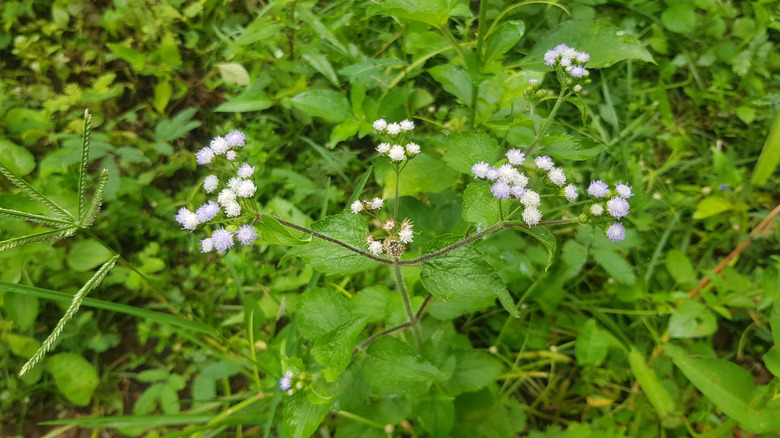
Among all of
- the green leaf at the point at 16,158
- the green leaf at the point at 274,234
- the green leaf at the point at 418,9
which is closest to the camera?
the green leaf at the point at 274,234

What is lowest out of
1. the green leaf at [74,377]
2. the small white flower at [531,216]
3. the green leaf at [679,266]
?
the green leaf at [74,377]

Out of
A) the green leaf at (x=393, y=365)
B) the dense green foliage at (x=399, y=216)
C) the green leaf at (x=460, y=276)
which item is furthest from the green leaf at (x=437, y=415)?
the green leaf at (x=460, y=276)

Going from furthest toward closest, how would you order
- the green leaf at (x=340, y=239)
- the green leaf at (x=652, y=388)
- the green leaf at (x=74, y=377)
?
the green leaf at (x=74, y=377) < the green leaf at (x=652, y=388) < the green leaf at (x=340, y=239)

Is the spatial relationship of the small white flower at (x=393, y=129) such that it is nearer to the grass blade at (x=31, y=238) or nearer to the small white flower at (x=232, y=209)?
the small white flower at (x=232, y=209)

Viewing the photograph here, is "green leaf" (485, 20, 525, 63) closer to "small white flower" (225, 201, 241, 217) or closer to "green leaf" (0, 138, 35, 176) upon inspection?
"small white flower" (225, 201, 241, 217)

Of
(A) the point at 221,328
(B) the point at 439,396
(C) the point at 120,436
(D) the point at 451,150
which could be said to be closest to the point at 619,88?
(D) the point at 451,150

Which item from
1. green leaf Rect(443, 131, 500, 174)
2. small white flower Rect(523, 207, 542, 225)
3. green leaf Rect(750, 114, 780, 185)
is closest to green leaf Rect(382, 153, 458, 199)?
green leaf Rect(443, 131, 500, 174)

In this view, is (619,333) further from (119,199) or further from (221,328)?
(119,199)

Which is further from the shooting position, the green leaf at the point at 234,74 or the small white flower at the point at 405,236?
the green leaf at the point at 234,74
